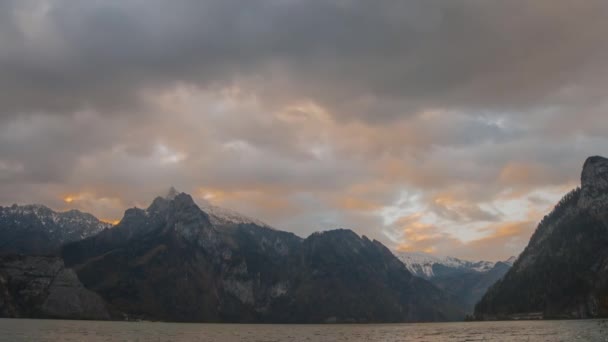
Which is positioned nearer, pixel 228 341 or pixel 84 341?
pixel 84 341

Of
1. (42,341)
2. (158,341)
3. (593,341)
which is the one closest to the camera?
(593,341)

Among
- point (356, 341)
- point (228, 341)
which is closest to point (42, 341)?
point (228, 341)

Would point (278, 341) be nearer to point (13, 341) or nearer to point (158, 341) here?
point (158, 341)

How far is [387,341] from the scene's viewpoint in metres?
185

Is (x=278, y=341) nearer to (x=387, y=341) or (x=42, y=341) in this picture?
(x=387, y=341)

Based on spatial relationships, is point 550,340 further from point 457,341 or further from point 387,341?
point 387,341

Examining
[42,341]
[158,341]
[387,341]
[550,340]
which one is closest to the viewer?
[550,340]

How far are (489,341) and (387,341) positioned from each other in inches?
1427

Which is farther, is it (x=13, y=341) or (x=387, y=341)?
(x=387, y=341)

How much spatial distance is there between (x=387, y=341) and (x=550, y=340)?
57.4 meters

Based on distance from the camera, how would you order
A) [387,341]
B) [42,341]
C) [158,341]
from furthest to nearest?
1. [387,341]
2. [158,341]
3. [42,341]

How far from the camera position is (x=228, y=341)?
187 m

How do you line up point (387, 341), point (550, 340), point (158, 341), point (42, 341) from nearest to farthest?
point (550, 340)
point (42, 341)
point (158, 341)
point (387, 341)

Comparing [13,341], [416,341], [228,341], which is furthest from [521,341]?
[13,341]
